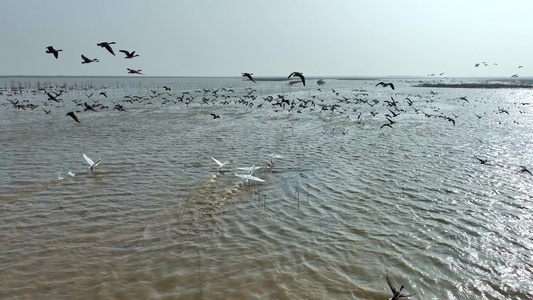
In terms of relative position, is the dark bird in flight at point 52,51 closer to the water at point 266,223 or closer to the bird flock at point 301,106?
the bird flock at point 301,106

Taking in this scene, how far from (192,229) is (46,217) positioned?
378cm

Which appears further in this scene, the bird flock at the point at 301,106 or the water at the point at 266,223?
the bird flock at the point at 301,106

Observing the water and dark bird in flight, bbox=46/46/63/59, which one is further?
dark bird in flight, bbox=46/46/63/59

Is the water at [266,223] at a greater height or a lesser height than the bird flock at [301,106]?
lesser

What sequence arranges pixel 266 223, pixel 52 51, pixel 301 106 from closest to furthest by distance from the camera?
pixel 266 223, pixel 52 51, pixel 301 106

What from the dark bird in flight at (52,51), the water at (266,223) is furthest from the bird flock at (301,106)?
the water at (266,223)

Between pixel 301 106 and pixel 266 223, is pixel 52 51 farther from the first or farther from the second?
pixel 301 106

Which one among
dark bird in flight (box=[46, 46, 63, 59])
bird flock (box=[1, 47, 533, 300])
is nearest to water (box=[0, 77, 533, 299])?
bird flock (box=[1, 47, 533, 300])

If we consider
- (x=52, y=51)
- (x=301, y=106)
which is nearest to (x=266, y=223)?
(x=52, y=51)

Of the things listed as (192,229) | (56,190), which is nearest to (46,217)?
(56,190)

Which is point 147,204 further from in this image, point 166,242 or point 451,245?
point 451,245

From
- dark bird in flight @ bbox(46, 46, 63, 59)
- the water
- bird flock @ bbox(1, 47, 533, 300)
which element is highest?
dark bird in flight @ bbox(46, 46, 63, 59)

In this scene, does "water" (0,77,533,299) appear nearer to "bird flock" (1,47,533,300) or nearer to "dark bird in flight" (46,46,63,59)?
"bird flock" (1,47,533,300)

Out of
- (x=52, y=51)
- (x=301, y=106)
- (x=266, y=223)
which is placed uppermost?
(x=52, y=51)
